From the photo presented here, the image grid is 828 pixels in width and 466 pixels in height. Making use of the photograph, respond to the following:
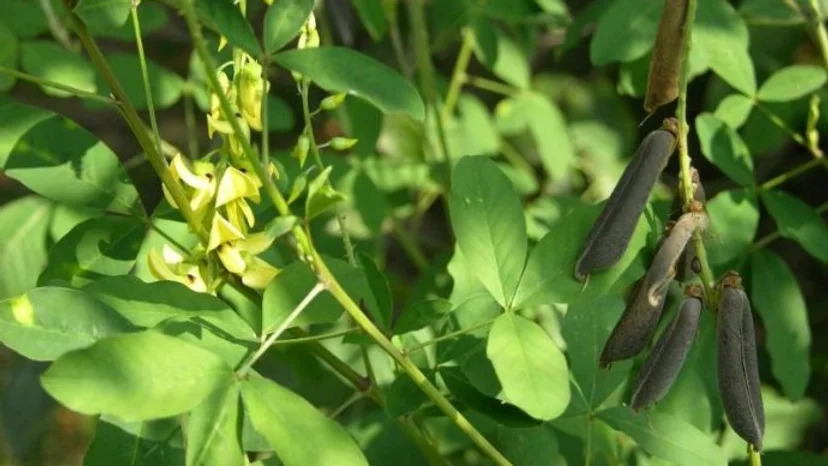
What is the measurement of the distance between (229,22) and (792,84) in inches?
35.5

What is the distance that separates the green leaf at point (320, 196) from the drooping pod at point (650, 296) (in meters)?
0.28

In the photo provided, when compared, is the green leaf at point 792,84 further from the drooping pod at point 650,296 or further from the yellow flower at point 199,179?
the yellow flower at point 199,179

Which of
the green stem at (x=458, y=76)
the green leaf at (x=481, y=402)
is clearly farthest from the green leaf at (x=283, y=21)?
the green stem at (x=458, y=76)

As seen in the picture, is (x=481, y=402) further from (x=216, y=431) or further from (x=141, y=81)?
(x=141, y=81)

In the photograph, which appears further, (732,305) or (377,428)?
(377,428)

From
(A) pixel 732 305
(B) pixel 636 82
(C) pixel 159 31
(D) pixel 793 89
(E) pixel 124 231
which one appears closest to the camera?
(A) pixel 732 305

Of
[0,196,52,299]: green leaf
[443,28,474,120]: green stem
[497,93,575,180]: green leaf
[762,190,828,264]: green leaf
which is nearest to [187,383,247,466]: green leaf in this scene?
[0,196,52,299]: green leaf

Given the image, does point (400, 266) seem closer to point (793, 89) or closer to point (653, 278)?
point (793, 89)

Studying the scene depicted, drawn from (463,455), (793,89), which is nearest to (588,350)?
(463,455)

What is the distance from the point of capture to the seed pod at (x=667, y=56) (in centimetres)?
104

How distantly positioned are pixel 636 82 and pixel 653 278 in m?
0.84

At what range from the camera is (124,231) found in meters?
1.25

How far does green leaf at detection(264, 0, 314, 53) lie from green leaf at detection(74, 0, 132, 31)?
0.18 metres

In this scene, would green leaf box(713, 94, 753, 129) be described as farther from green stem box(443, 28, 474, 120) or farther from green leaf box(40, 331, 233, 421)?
green leaf box(40, 331, 233, 421)
